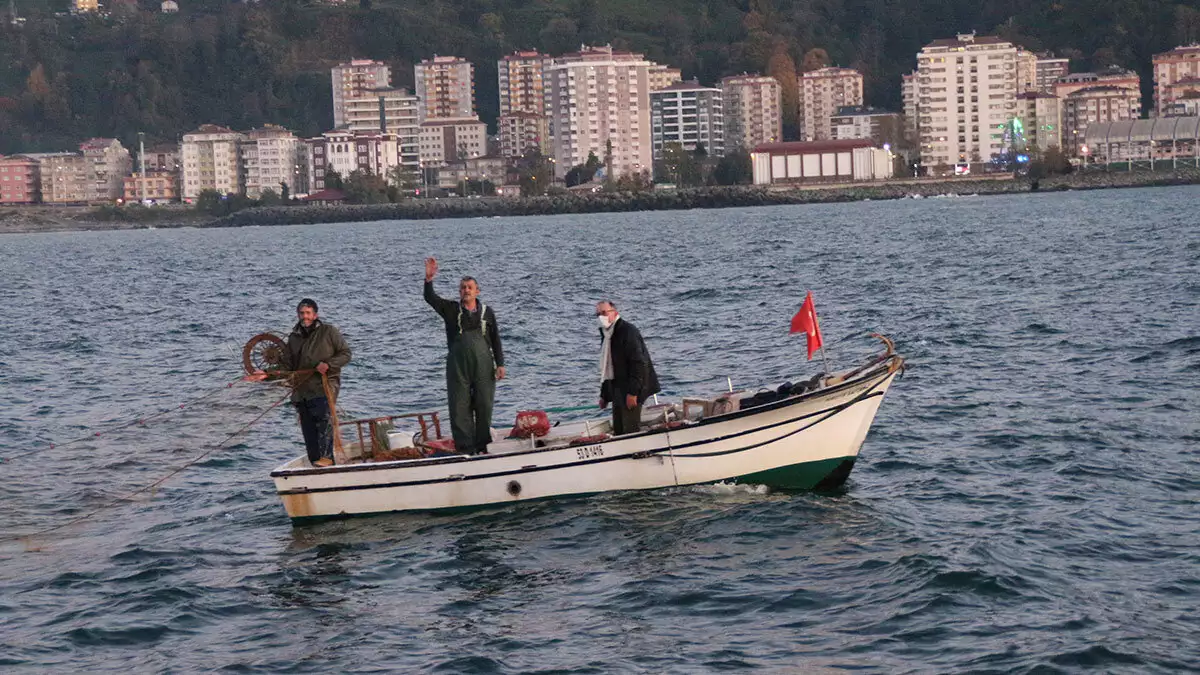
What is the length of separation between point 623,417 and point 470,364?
1.77 meters

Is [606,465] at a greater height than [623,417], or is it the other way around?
[623,417]

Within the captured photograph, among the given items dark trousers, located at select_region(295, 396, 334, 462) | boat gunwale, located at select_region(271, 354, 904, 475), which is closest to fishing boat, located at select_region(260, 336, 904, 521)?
boat gunwale, located at select_region(271, 354, 904, 475)

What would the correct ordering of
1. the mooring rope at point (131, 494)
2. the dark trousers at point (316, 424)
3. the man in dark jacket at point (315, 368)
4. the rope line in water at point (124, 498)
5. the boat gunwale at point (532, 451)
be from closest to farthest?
the man in dark jacket at point (315, 368)
the boat gunwale at point (532, 451)
the mooring rope at point (131, 494)
the dark trousers at point (316, 424)
the rope line in water at point (124, 498)

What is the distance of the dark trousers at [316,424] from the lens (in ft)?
60.0

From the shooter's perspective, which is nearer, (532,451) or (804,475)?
(532,451)

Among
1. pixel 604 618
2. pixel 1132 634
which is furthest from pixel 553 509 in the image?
pixel 1132 634

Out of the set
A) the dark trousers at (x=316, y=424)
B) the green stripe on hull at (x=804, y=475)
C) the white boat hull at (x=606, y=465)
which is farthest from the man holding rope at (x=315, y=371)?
the green stripe on hull at (x=804, y=475)

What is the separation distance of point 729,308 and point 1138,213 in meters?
70.2

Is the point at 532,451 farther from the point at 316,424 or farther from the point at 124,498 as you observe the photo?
the point at 124,498

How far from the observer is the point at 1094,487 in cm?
1914

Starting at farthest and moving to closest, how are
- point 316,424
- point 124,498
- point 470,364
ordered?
point 124,498 < point 316,424 < point 470,364

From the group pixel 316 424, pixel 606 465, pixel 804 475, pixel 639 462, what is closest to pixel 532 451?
pixel 606 465

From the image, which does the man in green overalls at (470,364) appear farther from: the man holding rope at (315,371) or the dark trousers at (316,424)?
the dark trousers at (316,424)

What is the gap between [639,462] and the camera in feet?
59.9
